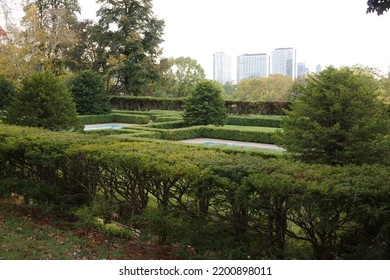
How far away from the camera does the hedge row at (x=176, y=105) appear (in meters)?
25.7

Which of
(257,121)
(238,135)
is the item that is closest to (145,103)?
(257,121)

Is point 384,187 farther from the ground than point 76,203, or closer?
farther from the ground

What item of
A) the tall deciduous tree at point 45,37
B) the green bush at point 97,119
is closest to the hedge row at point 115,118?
the green bush at point 97,119

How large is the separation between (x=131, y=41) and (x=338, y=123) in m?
25.0

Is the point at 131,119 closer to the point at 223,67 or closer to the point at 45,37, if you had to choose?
the point at 45,37

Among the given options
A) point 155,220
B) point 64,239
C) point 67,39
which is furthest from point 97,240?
point 67,39

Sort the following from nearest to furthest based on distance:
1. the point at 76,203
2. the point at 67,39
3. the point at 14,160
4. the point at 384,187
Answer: the point at 384,187 → the point at 76,203 → the point at 14,160 → the point at 67,39

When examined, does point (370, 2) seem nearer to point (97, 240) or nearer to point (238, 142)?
point (97, 240)

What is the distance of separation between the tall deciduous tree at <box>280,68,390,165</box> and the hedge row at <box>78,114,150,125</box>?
1600 centimetres

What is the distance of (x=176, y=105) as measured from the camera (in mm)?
29375

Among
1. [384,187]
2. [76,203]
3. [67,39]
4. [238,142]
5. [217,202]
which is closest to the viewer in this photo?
[384,187]

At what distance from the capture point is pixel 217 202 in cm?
432

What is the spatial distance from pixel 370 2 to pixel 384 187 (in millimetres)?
2830

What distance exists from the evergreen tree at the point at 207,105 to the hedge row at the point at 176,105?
6.62 metres
